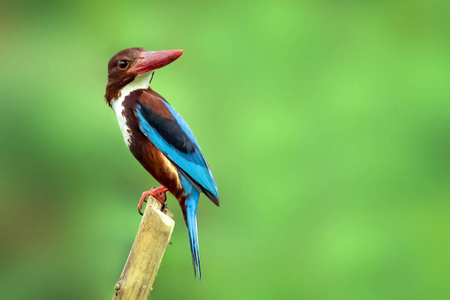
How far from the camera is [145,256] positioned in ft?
7.29

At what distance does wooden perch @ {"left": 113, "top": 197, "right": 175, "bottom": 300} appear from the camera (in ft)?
7.20

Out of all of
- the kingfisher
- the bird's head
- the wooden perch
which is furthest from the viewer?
the kingfisher

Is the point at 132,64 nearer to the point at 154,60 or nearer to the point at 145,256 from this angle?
the point at 154,60

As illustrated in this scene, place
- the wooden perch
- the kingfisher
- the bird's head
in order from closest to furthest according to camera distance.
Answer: the wooden perch < the bird's head < the kingfisher

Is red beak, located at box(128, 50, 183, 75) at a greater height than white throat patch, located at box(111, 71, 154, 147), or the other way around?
red beak, located at box(128, 50, 183, 75)

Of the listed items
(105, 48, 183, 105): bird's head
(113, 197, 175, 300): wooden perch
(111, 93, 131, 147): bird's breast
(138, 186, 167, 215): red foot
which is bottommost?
(113, 197, 175, 300): wooden perch

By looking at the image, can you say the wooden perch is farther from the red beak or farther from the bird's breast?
the red beak

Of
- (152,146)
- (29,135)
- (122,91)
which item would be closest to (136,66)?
(122,91)

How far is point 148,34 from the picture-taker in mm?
4941

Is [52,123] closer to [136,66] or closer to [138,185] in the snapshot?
[138,185]

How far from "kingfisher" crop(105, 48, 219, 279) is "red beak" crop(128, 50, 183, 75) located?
0.03m

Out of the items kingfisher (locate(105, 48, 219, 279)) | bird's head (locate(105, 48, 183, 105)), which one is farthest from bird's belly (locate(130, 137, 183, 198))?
bird's head (locate(105, 48, 183, 105))

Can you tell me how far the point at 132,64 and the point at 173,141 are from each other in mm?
321

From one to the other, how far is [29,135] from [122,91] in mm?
2315
